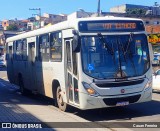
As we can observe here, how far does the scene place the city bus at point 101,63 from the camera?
10.3m

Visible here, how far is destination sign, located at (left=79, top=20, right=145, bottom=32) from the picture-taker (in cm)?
1071

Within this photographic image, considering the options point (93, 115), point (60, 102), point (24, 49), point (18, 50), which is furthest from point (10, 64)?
point (93, 115)

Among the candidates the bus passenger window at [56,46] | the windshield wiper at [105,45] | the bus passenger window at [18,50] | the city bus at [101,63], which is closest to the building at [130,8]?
the bus passenger window at [18,50]

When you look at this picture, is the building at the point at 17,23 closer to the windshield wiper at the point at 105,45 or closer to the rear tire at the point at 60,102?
the rear tire at the point at 60,102

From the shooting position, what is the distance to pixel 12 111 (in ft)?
37.0

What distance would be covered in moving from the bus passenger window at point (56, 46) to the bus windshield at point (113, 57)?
1569 mm

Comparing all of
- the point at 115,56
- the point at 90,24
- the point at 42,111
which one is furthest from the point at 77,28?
the point at 42,111

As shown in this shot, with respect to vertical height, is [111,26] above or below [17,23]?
below

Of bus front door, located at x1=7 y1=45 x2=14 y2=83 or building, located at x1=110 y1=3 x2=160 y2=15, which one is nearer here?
bus front door, located at x1=7 y1=45 x2=14 y2=83

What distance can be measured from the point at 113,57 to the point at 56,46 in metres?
2.42

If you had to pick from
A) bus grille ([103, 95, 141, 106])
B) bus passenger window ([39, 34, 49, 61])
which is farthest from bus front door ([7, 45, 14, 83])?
bus grille ([103, 95, 141, 106])

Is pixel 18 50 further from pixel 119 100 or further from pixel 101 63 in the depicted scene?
pixel 119 100

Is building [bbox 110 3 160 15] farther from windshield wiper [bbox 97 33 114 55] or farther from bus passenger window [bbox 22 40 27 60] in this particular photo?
windshield wiper [bbox 97 33 114 55]

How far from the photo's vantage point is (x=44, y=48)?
534 inches
